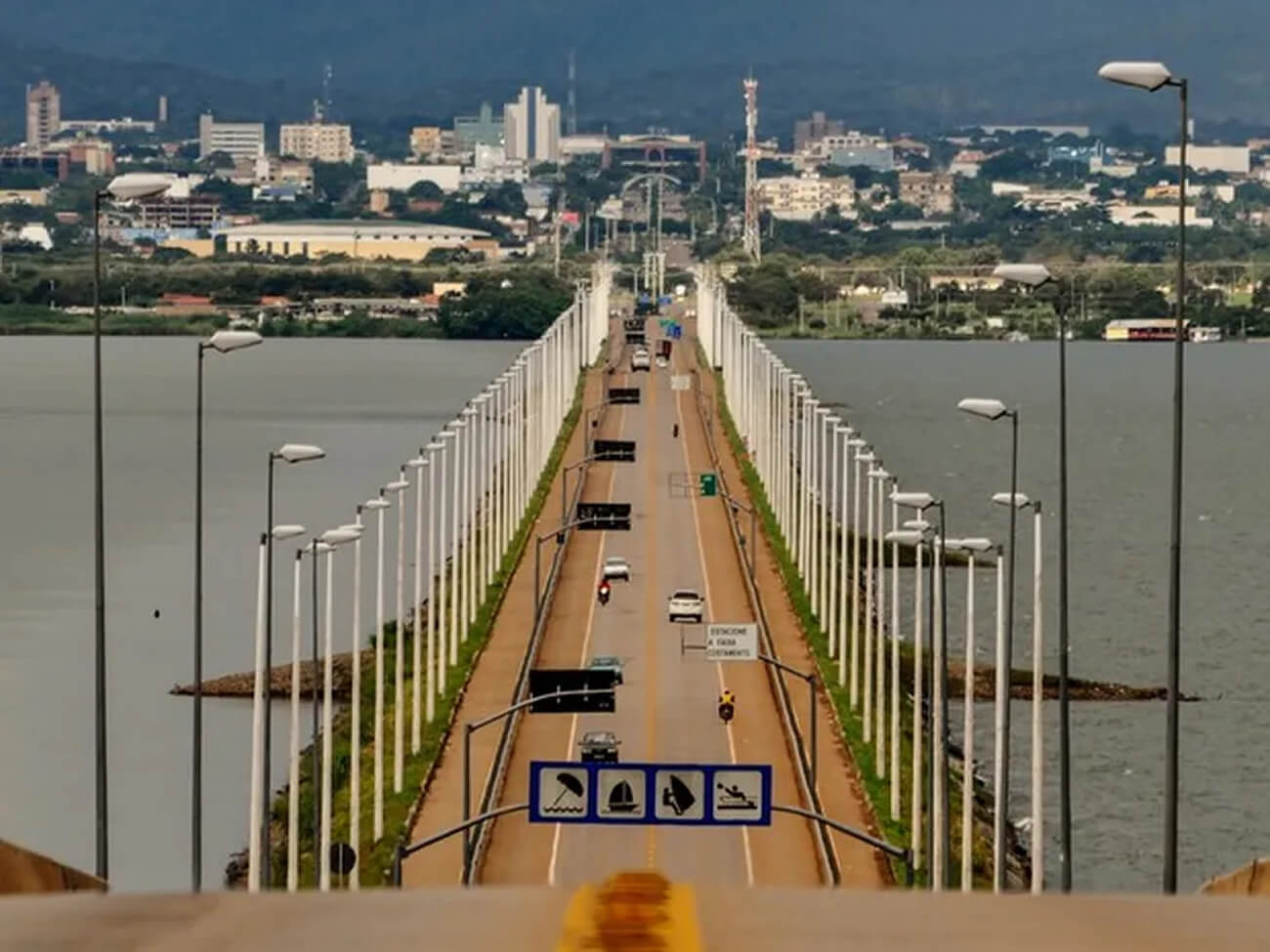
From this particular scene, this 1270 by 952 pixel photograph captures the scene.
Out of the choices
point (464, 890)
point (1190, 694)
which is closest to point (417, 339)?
point (1190, 694)


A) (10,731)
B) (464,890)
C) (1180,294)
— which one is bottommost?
(10,731)

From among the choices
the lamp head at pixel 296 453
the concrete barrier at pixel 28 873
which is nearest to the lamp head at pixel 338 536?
the lamp head at pixel 296 453

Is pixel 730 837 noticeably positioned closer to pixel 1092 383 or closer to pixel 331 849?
pixel 331 849

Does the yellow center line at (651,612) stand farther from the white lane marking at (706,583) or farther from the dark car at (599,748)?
the white lane marking at (706,583)

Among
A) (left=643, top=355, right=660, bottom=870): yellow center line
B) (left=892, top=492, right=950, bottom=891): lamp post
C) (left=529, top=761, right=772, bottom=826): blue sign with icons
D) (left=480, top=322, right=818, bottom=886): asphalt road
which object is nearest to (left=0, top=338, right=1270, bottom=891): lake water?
(left=480, top=322, right=818, bottom=886): asphalt road

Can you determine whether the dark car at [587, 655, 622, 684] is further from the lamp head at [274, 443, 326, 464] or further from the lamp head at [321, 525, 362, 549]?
the lamp head at [274, 443, 326, 464]

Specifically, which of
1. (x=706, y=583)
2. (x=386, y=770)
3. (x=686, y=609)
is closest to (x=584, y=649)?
(x=686, y=609)

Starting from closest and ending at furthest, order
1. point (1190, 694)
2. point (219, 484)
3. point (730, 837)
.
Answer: point (730, 837), point (1190, 694), point (219, 484)
